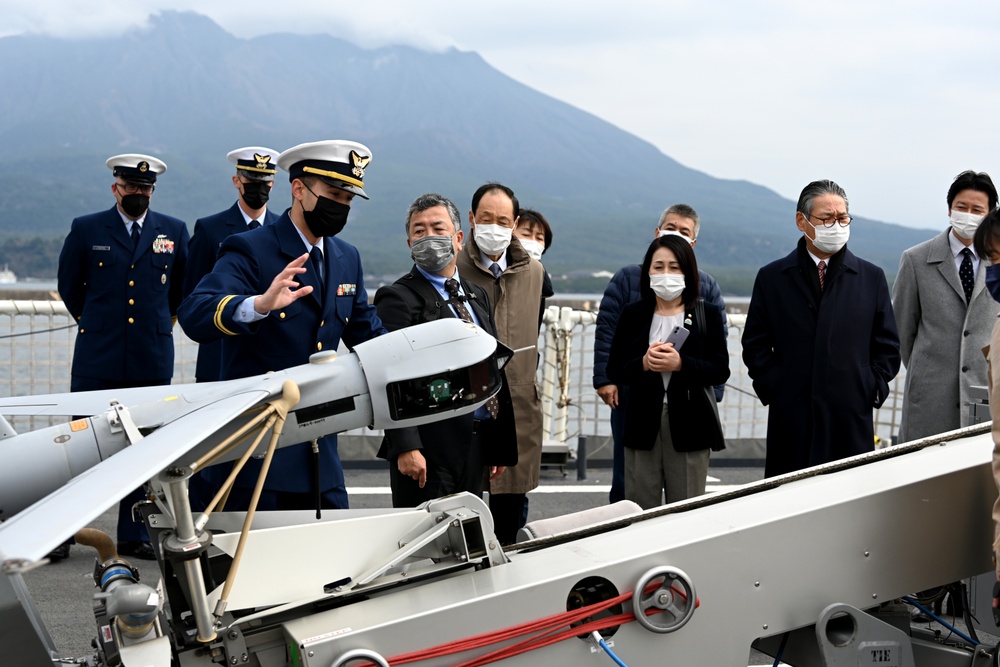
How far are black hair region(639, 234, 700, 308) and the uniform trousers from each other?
509 mm

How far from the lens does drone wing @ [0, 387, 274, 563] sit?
1503mm

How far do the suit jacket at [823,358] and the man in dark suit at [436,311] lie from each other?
131 cm

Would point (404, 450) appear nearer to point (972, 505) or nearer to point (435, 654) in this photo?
point (435, 654)

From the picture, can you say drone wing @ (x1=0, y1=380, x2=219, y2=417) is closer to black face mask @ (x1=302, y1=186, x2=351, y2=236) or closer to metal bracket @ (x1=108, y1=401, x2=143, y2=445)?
metal bracket @ (x1=108, y1=401, x2=143, y2=445)

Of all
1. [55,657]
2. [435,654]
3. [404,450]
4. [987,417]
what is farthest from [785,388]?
[55,657]

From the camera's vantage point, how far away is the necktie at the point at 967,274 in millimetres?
4805

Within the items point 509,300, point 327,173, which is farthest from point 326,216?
point 509,300

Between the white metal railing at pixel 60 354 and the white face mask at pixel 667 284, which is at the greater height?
the white face mask at pixel 667 284

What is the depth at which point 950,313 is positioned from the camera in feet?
15.8

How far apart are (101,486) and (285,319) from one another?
62.3 inches

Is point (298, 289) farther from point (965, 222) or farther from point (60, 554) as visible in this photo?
point (965, 222)

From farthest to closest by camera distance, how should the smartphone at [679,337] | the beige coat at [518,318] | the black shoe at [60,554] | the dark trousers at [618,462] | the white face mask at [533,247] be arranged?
the white face mask at [533,247]
the dark trousers at [618,462]
the black shoe at [60,554]
the beige coat at [518,318]
the smartphone at [679,337]

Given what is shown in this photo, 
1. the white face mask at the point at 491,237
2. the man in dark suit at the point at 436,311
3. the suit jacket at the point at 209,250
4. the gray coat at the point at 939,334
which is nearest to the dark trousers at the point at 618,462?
the white face mask at the point at 491,237

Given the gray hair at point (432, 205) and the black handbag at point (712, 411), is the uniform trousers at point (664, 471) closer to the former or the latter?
the black handbag at point (712, 411)
